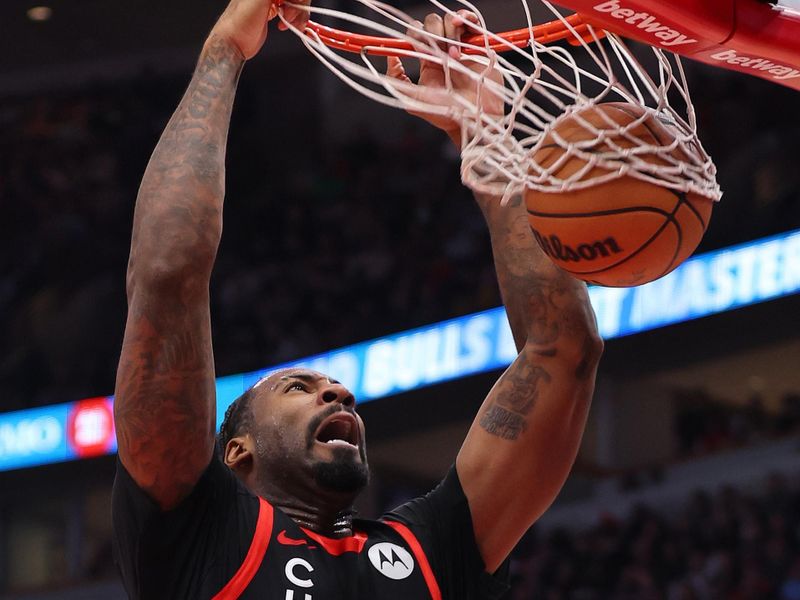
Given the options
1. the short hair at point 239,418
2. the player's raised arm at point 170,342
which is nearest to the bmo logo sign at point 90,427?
the short hair at point 239,418

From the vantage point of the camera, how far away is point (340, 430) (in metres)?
2.74

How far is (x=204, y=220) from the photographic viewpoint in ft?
7.77

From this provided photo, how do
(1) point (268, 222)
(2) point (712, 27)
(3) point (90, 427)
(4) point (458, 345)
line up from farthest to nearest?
(1) point (268, 222), (3) point (90, 427), (4) point (458, 345), (2) point (712, 27)

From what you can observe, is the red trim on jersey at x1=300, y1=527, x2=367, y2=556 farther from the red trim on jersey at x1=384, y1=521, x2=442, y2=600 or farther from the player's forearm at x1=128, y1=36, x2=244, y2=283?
the player's forearm at x1=128, y1=36, x2=244, y2=283

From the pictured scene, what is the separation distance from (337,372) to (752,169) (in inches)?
153

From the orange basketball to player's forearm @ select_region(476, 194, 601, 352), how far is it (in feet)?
0.75

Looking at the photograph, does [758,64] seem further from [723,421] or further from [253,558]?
[723,421]

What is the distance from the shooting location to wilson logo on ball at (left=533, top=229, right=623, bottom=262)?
243cm

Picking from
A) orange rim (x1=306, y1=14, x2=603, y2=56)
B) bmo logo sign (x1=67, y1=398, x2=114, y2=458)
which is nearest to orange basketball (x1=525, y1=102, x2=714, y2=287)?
orange rim (x1=306, y1=14, x2=603, y2=56)

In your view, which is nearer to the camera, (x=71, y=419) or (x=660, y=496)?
(x=660, y=496)

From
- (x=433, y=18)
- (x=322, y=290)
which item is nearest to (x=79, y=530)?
(x=322, y=290)

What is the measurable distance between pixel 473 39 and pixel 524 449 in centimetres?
96

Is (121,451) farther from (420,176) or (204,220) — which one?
(420,176)

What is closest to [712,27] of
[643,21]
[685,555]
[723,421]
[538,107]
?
[643,21]
